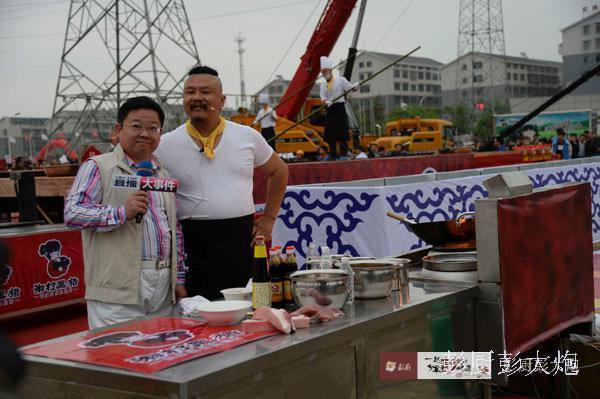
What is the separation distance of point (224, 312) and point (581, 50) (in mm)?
70826

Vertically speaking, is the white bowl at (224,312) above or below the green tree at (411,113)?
below

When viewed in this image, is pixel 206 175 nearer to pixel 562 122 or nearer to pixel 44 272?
pixel 44 272

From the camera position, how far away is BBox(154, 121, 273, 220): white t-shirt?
3.83 meters

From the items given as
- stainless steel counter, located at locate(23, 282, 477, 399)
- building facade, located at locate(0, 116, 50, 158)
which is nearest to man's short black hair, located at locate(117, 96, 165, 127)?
stainless steel counter, located at locate(23, 282, 477, 399)

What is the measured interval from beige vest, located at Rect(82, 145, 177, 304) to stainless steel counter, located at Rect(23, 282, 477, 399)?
88cm

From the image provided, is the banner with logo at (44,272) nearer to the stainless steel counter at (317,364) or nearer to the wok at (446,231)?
the wok at (446,231)

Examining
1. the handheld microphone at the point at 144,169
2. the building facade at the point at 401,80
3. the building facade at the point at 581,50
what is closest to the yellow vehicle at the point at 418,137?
the handheld microphone at the point at 144,169

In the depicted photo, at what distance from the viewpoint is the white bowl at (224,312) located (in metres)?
2.68

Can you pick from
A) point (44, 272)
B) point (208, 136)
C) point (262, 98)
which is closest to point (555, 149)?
point (262, 98)

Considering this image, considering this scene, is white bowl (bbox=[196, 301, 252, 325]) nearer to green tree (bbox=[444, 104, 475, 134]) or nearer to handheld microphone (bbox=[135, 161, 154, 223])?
handheld microphone (bbox=[135, 161, 154, 223])

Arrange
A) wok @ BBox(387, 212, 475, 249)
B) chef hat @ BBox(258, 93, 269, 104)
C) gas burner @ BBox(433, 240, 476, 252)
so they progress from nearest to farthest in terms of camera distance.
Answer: gas burner @ BBox(433, 240, 476, 252) → wok @ BBox(387, 212, 475, 249) → chef hat @ BBox(258, 93, 269, 104)

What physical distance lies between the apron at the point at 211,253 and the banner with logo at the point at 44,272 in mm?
2913

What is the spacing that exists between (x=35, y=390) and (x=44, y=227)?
16.1 feet

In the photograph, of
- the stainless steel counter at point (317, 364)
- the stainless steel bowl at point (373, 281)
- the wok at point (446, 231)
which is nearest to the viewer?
the stainless steel counter at point (317, 364)
